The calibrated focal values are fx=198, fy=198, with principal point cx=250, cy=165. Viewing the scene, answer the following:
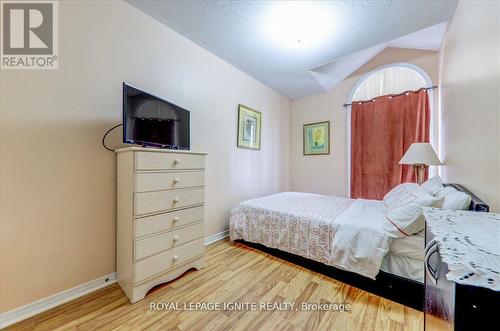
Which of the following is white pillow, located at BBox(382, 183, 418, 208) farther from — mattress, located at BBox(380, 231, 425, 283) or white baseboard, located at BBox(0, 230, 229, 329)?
white baseboard, located at BBox(0, 230, 229, 329)

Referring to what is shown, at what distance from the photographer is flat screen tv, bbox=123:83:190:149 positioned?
1.47 meters

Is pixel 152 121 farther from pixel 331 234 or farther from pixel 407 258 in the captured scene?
pixel 407 258

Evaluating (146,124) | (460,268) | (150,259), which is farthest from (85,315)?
(460,268)

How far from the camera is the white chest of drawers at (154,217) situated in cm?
143

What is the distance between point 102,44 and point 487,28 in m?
2.65

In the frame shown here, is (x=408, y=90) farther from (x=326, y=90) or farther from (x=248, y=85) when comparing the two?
(x=248, y=85)

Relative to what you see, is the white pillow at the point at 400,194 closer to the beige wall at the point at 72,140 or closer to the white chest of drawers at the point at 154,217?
the white chest of drawers at the point at 154,217

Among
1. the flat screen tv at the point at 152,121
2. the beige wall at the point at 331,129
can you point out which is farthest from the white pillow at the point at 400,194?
the flat screen tv at the point at 152,121

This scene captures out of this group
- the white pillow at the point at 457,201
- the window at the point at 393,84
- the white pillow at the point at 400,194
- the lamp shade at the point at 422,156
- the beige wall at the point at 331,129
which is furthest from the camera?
the beige wall at the point at 331,129

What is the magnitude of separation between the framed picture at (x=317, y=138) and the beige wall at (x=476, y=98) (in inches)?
74.5

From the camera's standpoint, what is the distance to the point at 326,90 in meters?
3.80

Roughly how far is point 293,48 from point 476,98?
5.83 ft

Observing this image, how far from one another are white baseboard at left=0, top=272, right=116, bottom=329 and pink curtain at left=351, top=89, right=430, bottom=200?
3.57 metres

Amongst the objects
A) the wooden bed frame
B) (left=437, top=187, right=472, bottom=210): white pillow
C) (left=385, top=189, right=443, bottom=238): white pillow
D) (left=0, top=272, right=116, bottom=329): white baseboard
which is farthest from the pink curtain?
(left=0, top=272, right=116, bottom=329): white baseboard
